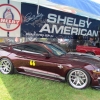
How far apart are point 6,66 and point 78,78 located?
97.8 inches

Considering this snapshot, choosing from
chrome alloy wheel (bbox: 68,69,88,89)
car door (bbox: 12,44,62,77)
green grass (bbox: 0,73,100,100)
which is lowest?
green grass (bbox: 0,73,100,100)

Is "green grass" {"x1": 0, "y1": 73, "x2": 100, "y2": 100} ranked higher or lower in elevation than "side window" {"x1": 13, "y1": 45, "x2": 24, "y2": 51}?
lower

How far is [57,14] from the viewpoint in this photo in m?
9.54

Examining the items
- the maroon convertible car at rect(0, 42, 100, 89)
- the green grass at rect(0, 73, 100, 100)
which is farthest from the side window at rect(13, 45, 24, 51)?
the green grass at rect(0, 73, 100, 100)

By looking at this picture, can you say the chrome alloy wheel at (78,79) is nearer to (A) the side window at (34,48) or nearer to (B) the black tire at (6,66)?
(A) the side window at (34,48)

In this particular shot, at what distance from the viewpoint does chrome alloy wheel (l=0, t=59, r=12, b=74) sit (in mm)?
5754

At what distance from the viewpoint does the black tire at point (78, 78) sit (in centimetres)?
475

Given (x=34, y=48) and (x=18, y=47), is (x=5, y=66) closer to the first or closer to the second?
(x=18, y=47)

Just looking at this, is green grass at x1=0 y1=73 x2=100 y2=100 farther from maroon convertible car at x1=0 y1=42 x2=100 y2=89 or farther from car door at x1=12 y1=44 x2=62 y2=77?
car door at x1=12 y1=44 x2=62 y2=77

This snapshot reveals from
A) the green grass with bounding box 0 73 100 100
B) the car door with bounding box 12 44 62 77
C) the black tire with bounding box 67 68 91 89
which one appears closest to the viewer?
the green grass with bounding box 0 73 100 100

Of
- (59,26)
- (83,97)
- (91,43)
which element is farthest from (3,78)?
(91,43)

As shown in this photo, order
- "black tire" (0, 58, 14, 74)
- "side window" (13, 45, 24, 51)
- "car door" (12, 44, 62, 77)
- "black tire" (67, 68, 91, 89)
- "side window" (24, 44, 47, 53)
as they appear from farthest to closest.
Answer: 1. "side window" (13, 45, 24, 51)
2. "black tire" (0, 58, 14, 74)
3. "side window" (24, 44, 47, 53)
4. "car door" (12, 44, 62, 77)
5. "black tire" (67, 68, 91, 89)

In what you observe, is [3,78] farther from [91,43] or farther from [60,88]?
[91,43]

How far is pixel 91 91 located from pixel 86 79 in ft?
1.25
